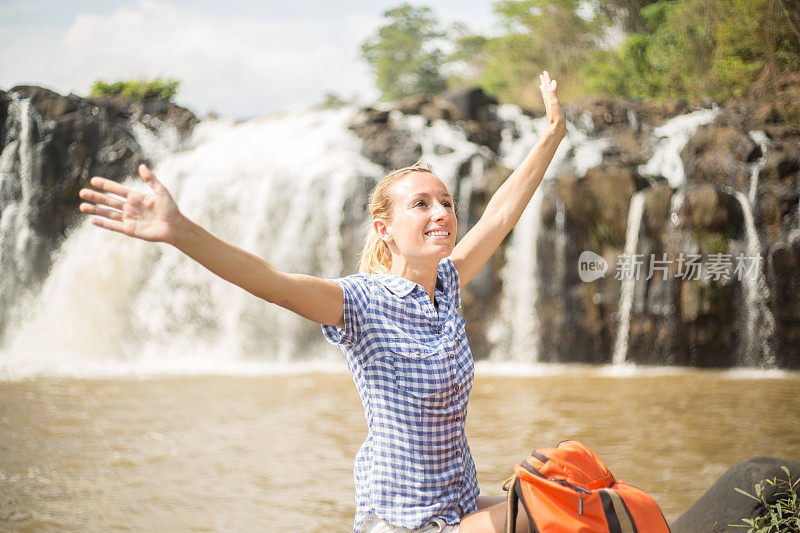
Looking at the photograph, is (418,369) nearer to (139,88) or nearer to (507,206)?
(507,206)

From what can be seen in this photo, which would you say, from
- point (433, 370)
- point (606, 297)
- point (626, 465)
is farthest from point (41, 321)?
point (433, 370)

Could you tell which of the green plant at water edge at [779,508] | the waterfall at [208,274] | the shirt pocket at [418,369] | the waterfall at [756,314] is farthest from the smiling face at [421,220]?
the waterfall at [208,274]

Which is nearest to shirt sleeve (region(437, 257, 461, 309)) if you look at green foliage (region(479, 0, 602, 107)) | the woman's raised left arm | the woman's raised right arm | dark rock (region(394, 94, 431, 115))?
the woman's raised left arm

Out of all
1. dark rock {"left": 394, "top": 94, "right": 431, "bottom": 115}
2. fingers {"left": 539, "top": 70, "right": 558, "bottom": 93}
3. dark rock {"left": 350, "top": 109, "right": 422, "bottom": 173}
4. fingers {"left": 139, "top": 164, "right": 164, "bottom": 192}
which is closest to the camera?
fingers {"left": 139, "top": 164, "right": 164, "bottom": 192}

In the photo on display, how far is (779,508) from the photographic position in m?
2.55

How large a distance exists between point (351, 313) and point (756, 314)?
9.95m

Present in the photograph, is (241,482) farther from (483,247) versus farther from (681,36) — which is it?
(681,36)

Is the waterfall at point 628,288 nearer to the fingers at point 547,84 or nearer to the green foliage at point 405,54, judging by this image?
the fingers at point 547,84

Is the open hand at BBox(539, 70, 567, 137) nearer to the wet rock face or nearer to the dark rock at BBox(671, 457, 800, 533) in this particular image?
the dark rock at BBox(671, 457, 800, 533)

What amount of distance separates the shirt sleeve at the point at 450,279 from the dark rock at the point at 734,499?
1524 mm

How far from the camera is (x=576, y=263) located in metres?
10.9

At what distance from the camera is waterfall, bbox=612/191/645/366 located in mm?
10484

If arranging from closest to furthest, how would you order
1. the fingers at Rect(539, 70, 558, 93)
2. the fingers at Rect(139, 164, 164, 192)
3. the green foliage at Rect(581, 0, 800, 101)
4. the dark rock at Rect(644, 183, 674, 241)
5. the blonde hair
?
the fingers at Rect(139, 164, 164, 192) → the blonde hair → the fingers at Rect(539, 70, 558, 93) → the green foliage at Rect(581, 0, 800, 101) → the dark rock at Rect(644, 183, 674, 241)

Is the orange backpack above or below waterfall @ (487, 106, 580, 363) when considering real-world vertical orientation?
below
